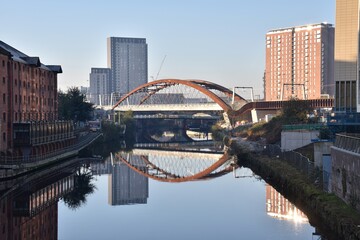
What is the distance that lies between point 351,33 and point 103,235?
29.9 metres

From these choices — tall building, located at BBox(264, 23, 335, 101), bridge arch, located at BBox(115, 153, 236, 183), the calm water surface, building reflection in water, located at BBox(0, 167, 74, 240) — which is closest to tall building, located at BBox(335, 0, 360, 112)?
the calm water surface

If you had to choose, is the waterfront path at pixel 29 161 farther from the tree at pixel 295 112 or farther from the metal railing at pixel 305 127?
the tree at pixel 295 112

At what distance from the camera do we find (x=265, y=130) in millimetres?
83062

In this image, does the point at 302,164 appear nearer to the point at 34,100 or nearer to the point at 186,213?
the point at 186,213

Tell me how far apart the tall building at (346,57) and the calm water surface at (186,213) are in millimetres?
10203

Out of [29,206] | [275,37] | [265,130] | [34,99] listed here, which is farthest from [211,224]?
[275,37]

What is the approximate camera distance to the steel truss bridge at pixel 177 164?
200 feet

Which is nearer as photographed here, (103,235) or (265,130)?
(103,235)

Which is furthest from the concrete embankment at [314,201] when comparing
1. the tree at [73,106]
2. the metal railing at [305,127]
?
the tree at [73,106]

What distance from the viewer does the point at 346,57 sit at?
48719 mm

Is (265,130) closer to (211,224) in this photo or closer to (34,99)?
(34,99)

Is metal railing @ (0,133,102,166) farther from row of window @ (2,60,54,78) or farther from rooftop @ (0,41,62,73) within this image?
rooftop @ (0,41,62,73)

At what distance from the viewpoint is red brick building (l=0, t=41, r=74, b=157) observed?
5562 cm

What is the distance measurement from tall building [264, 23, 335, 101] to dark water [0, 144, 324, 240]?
11814cm
